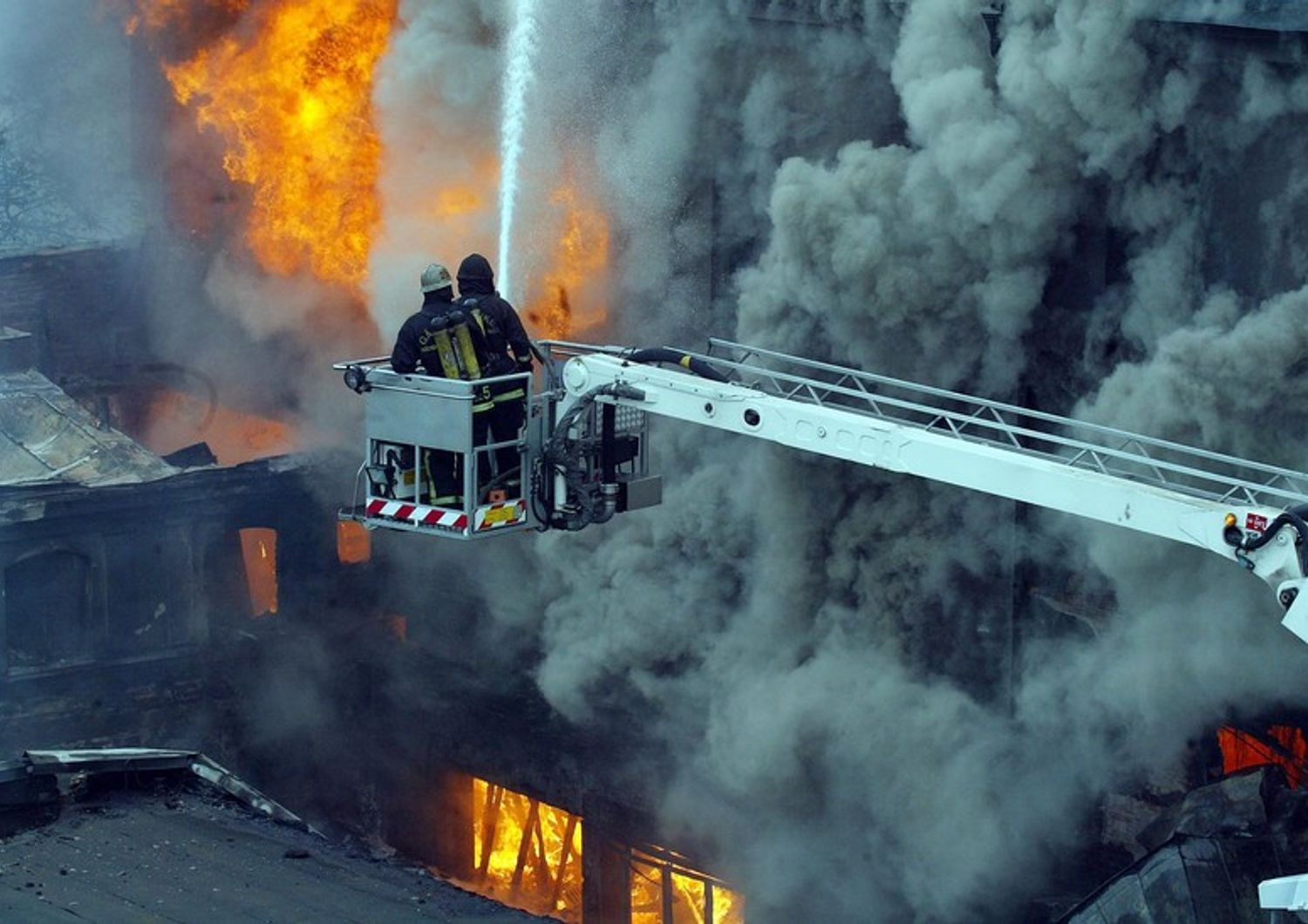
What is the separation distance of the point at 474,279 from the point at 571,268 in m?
5.55

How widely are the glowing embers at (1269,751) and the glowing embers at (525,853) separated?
243 inches

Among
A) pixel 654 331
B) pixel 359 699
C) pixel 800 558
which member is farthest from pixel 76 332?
pixel 800 558

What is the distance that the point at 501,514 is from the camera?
1210cm

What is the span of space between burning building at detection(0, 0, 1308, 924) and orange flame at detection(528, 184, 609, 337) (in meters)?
0.04

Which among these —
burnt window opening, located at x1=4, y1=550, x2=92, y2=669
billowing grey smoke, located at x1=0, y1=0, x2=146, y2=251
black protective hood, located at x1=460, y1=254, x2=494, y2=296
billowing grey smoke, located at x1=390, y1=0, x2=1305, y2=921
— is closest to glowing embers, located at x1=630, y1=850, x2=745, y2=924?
billowing grey smoke, located at x1=390, y1=0, x2=1305, y2=921

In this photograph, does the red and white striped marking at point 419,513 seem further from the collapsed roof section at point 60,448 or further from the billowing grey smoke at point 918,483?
the collapsed roof section at point 60,448

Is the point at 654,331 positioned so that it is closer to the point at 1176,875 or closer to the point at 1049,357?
the point at 1049,357

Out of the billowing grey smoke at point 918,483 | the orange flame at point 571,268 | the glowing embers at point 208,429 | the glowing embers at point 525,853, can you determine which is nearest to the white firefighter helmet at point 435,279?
the billowing grey smoke at point 918,483

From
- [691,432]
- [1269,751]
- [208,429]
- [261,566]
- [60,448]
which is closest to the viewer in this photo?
[1269,751]

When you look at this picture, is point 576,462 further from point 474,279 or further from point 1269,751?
point 1269,751

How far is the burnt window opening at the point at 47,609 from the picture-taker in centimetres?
1847

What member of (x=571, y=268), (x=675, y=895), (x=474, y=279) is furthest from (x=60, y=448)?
(x=474, y=279)

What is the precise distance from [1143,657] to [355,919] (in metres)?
5.04

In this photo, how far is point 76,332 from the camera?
2281cm
